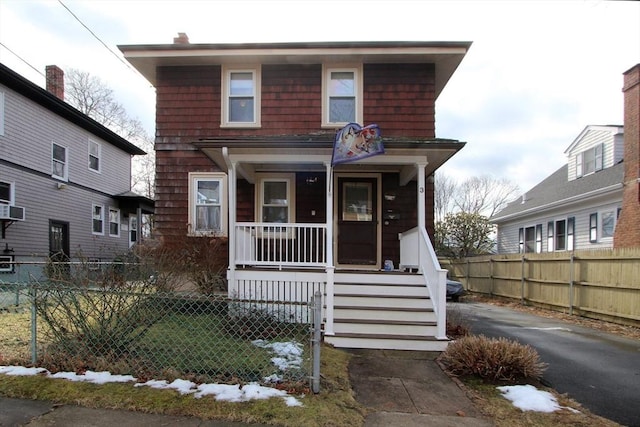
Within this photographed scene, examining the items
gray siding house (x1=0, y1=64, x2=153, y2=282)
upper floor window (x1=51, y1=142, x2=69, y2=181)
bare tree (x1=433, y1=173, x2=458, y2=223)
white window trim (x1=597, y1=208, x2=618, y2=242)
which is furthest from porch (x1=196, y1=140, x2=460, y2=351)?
bare tree (x1=433, y1=173, x2=458, y2=223)

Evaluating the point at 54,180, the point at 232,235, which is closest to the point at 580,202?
the point at 232,235

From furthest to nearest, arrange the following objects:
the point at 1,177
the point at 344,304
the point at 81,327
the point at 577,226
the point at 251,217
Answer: the point at 577,226 < the point at 1,177 < the point at 251,217 < the point at 344,304 < the point at 81,327

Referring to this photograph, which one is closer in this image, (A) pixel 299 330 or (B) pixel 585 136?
(A) pixel 299 330

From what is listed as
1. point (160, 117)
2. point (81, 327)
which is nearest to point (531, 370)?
point (81, 327)

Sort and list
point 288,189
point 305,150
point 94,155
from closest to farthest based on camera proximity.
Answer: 1. point 305,150
2. point 288,189
3. point 94,155

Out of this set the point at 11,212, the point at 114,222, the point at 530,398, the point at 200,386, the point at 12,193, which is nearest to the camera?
the point at 200,386

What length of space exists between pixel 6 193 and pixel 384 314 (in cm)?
1266

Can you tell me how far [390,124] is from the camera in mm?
9680

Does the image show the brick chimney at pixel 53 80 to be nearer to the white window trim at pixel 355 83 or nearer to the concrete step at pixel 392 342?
the white window trim at pixel 355 83

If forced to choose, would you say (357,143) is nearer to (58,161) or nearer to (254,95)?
(254,95)

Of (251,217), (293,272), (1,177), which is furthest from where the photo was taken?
(1,177)

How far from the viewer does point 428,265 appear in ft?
22.0

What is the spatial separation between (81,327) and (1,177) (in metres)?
10.8

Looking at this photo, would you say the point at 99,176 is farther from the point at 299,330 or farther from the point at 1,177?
the point at 299,330
